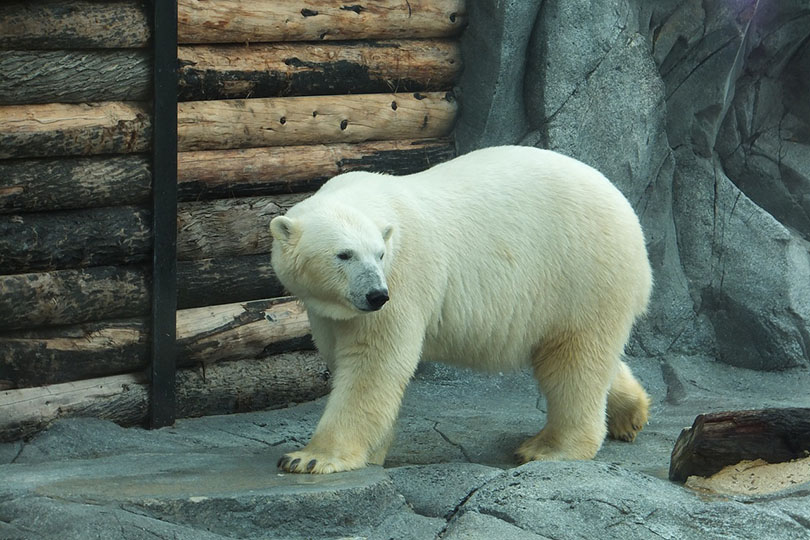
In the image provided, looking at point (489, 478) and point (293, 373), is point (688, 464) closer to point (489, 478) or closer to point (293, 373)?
point (489, 478)

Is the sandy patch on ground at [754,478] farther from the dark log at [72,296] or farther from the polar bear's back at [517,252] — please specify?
the dark log at [72,296]

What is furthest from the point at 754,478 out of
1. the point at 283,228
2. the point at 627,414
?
the point at 283,228

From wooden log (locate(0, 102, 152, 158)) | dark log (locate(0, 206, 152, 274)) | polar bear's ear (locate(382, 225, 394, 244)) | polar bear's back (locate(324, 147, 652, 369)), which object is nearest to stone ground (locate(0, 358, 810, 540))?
polar bear's back (locate(324, 147, 652, 369))

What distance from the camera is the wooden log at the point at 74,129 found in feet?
14.6

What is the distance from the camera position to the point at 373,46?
5.71 meters

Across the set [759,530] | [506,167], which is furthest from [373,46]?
[759,530]

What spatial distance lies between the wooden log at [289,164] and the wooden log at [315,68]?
294 mm

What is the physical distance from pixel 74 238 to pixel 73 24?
36.6 inches

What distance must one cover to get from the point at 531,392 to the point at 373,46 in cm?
211

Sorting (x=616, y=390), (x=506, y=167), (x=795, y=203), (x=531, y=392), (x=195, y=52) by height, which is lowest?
(x=531, y=392)

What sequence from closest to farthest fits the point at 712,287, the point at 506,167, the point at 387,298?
the point at 387,298 < the point at 506,167 < the point at 712,287

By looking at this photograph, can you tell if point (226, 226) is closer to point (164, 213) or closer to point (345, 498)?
point (164, 213)

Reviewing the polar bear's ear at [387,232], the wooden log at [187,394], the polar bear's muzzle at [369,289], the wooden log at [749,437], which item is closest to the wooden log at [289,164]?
the wooden log at [187,394]

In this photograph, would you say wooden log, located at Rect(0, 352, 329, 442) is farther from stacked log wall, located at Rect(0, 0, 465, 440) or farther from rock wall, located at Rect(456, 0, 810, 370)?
rock wall, located at Rect(456, 0, 810, 370)
